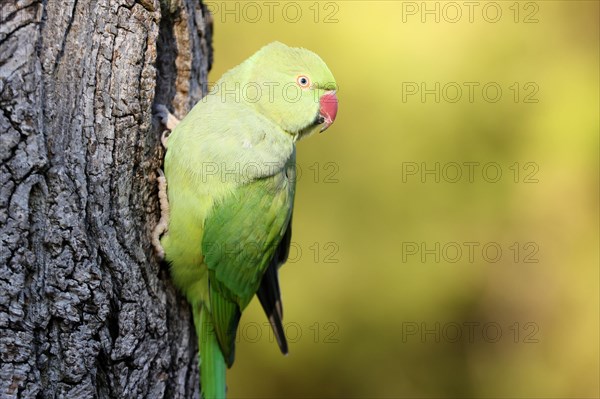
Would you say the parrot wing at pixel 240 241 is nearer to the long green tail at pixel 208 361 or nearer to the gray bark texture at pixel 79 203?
the long green tail at pixel 208 361

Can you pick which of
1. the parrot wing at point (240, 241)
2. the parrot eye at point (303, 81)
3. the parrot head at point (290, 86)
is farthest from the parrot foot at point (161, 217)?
the parrot eye at point (303, 81)

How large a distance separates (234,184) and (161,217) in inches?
13.9

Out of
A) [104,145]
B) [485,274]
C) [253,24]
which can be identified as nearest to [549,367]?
[485,274]

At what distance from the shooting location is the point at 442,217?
473cm

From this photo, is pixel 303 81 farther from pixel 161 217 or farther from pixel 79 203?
pixel 79 203

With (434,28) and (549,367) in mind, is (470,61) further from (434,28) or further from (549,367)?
(549,367)

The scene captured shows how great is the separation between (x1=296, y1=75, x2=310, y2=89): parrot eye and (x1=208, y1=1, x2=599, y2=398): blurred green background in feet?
5.57

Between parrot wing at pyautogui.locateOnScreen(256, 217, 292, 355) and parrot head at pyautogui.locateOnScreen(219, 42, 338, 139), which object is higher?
parrot head at pyautogui.locateOnScreen(219, 42, 338, 139)

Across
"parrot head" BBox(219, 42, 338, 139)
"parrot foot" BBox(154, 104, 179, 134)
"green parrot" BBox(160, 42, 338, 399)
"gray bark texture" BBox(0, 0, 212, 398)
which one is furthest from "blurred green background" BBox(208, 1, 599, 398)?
"gray bark texture" BBox(0, 0, 212, 398)

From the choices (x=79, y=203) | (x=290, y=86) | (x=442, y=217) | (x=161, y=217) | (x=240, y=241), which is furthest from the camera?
(x=442, y=217)

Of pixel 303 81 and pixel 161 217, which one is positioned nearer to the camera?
pixel 161 217

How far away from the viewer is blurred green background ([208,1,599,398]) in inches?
184

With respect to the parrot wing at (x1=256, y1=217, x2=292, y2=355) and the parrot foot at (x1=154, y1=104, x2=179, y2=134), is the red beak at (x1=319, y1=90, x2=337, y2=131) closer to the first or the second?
the parrot wing at (x1=256, y1=217, x2=292, y2=355)

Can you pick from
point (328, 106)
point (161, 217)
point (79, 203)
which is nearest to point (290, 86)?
point (328, 106)
